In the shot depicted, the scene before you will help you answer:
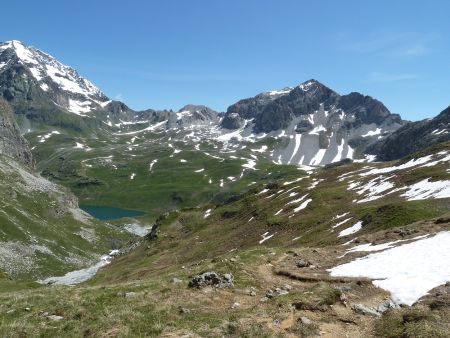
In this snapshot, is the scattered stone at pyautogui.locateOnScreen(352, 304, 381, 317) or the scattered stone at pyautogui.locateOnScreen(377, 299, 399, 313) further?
the scattered stone at pyautogui.locateOnScreen(377, 299, 399, 313)

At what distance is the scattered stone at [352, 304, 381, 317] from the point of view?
21859mm

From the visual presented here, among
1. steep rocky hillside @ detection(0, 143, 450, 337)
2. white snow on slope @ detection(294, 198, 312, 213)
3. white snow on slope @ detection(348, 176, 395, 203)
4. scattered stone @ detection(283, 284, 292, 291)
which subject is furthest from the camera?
white snow on slope @ detection(294, 198, 312, 213)

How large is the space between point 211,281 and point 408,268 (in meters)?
12.8

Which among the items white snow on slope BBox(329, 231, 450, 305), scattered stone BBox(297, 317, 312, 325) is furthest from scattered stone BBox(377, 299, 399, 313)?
scattered stone BBox(297, 317, 312, 325)

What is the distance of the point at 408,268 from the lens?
91.4ft

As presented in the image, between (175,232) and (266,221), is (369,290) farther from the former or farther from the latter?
(175,232)

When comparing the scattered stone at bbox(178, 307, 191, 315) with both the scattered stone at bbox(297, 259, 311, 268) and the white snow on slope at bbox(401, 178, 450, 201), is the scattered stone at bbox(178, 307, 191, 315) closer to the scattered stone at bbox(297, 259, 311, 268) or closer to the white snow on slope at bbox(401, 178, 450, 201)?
the scattered stone at bbox(297, 259, 311, 268)

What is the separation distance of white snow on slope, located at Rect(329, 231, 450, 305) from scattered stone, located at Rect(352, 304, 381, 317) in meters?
2.05

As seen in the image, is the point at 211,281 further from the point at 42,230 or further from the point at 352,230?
the point at 42,230

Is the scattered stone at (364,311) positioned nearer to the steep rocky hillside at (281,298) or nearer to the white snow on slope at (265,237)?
the steep rocky hillside at (281,298)

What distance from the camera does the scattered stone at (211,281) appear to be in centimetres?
2742

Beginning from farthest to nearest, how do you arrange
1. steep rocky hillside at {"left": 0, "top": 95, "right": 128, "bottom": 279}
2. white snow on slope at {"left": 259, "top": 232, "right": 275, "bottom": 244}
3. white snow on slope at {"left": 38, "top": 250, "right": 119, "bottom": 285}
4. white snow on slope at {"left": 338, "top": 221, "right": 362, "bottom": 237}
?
steep rocky hillside at {"left": 0, "top": 95, "right": 128, "bottom": 279}
white snow on slope at {"left": 38, "top": 250, "right": 119, "bottom": 285}
white snow on slope at {"left": 259, "top": 232, "right": 275, "bottom": 244}
white snow on slope at {"left": 338, "top": 221, "right": 362, "bottom": 237}

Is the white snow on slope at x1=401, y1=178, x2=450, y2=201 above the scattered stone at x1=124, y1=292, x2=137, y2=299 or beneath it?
beneath

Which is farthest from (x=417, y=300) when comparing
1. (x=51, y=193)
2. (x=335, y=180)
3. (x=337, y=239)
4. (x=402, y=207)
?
(x=51, y=193)
